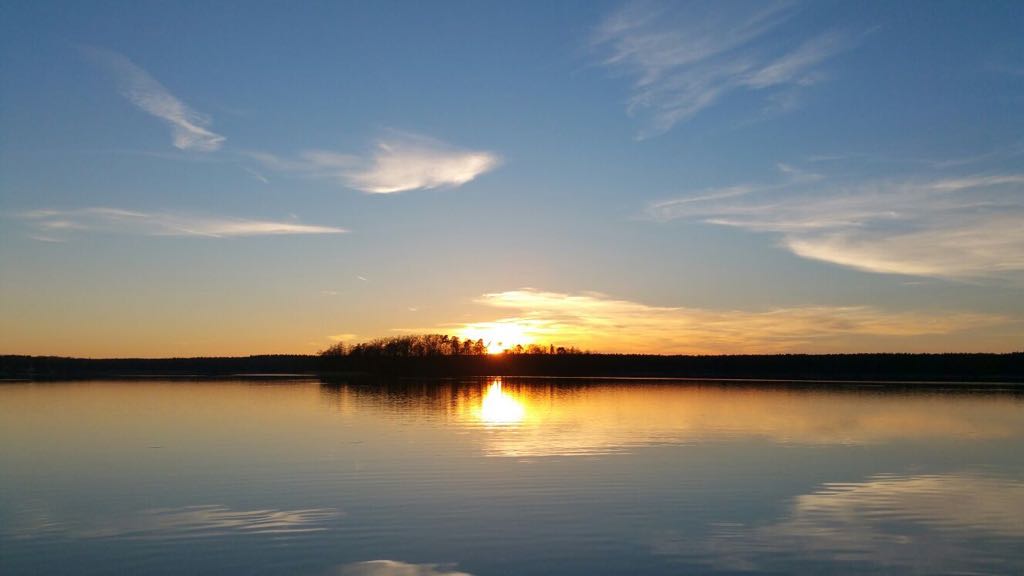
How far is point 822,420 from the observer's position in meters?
38.1

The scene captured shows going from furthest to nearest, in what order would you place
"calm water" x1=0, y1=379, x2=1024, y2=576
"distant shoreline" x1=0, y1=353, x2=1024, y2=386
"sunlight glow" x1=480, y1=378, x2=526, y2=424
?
"distant shoreline" x1=0, y1=353, x2=1024, y2=386, "sunlight glow" x1=480, y1=378, x2=526, y2=424, "calm water" x1=0, y1=379, x2=1024, y2=576

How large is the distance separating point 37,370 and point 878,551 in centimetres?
15814

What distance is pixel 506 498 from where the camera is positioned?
57.4 feet

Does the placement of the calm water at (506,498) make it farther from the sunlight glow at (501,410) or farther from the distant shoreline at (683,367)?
the distant shoreline at (683,367)

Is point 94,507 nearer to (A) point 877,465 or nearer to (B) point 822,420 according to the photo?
(A) point 877,465

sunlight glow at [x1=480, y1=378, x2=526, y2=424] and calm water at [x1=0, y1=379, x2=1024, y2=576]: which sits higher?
sunlight glow at [x1=480, y1=378, x2=526, y2=424]

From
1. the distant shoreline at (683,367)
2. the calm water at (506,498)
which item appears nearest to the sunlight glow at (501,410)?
the calm water at (506,498)

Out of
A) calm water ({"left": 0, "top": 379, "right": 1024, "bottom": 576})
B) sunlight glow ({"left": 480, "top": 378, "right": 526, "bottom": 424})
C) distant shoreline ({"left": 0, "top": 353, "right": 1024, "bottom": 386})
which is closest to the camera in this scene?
calm water ({"left": 0, "top": 379, "right": 1024, "bottom": 576})

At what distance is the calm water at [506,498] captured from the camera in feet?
42.2

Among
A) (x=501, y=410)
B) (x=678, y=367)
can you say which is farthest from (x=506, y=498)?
(x=678, y=367)

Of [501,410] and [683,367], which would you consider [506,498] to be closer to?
[501,410]

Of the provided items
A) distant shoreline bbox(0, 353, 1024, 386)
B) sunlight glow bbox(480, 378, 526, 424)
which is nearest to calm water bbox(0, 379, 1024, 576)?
sunlight glow bbox(480, 378, 526, 424)

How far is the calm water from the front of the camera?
506 inches

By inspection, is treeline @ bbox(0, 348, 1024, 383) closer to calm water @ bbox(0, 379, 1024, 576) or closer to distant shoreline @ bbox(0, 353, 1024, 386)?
distant shoreline @ bbox(0, 353, 1024, 386)
